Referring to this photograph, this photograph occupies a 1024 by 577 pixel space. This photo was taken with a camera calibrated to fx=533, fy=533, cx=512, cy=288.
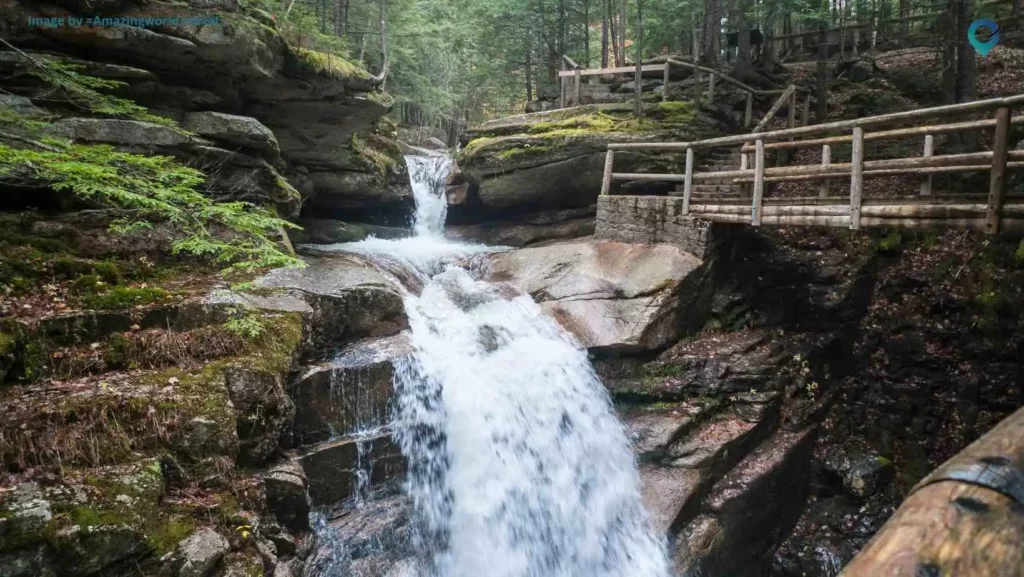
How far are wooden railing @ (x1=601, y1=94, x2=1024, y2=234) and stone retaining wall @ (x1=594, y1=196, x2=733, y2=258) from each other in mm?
225

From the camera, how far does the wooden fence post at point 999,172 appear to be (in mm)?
5617

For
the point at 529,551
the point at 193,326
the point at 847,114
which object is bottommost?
the point at 529,551

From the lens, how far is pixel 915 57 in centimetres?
1948

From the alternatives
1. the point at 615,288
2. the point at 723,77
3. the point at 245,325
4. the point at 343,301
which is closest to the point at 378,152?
the point at 343,301

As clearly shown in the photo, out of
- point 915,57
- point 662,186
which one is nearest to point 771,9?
point 915,57

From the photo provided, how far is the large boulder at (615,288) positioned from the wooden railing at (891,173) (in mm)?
1286

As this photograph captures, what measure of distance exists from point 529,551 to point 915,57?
22.8m

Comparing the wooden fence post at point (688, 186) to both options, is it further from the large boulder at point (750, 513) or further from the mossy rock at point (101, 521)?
the mossy rock at point (101, 521)

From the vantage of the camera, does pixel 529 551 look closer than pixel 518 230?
Yes

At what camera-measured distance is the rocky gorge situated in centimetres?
442

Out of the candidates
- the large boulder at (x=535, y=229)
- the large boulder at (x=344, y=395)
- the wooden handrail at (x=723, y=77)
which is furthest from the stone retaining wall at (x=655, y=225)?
the wooden handrail at (x=723, y=77)

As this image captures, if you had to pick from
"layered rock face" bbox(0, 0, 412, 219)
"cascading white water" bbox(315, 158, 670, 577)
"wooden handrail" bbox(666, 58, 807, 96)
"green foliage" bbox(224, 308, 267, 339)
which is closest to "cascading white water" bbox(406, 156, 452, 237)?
"layered rock face" bbox(0, 0, 412, 219)

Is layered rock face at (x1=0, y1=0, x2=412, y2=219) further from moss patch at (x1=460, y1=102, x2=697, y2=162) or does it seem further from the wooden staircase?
the wooden staircase

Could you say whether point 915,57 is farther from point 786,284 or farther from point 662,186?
point 786,284
